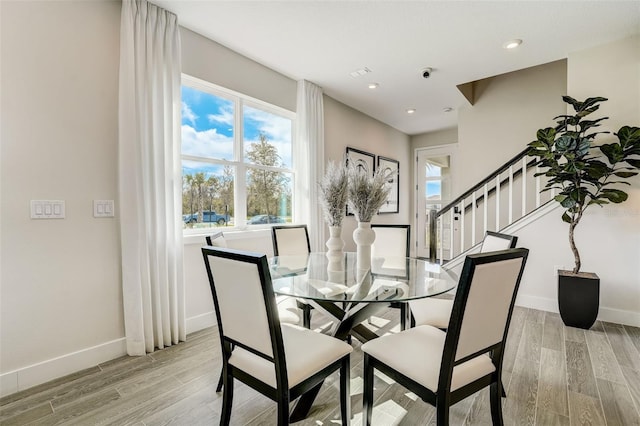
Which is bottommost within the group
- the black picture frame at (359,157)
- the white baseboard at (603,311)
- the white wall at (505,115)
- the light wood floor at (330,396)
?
the light wood floor at (330,396)

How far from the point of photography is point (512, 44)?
2.89 m

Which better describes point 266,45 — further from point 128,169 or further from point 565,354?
point 565,354

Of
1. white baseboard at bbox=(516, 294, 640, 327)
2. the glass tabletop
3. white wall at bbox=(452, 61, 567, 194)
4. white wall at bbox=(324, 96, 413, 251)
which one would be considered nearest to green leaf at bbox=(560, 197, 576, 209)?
white baseboard at bbox=(516, 294, 640, 327)

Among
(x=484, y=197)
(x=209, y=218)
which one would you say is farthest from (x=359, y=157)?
(x=209, y=218)

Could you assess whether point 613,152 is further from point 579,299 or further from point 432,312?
point 432,312

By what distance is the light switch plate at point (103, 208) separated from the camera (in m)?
2.17

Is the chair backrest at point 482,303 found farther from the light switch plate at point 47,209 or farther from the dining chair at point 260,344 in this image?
the light switch plate at point 47,209

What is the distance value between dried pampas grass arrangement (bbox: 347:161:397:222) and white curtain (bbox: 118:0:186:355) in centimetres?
153

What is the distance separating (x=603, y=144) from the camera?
2.93 meters

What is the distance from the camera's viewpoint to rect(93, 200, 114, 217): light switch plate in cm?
217

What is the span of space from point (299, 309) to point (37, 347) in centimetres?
175

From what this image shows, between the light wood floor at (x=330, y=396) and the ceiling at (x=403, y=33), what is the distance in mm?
2729

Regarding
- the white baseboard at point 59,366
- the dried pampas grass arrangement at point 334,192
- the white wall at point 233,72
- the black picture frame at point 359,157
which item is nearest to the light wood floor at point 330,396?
the white baseboard at point 59,366

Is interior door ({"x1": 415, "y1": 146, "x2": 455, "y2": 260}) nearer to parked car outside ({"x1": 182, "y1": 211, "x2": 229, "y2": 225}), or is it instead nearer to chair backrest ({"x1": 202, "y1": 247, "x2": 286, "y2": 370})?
parked car outside ({"x1": 182, "y1": 211, "x2": 229, "y2": 225})
